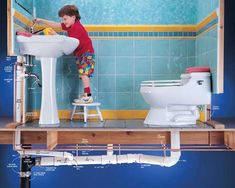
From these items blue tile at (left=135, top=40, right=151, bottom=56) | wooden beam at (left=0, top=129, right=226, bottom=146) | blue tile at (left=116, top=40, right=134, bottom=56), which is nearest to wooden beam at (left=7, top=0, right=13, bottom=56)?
wooden beam at (left=0, top=129, right=226, bottom=146)

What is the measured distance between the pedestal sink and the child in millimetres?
219

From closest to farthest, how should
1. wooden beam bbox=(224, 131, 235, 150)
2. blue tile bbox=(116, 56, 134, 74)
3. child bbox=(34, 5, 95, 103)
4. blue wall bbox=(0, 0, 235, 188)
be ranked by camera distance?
wooden beam bbox=(224, 131, 235, 150) < child bbox=(34, 5, 95, 103) < blue wall bbox=(0, 0, 235, 188) < blue tile bbox=(116, 56, 134, 74)

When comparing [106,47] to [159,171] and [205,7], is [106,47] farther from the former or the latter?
[159,171]

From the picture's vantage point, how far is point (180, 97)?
2750mm

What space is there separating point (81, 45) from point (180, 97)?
91 centimetres

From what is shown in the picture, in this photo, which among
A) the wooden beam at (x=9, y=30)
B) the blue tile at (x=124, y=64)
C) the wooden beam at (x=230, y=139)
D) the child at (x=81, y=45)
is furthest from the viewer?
the blue tile at (x=124, y=64)

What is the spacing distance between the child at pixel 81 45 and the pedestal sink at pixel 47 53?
0.22 metres

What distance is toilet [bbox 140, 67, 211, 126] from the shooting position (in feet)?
8.98

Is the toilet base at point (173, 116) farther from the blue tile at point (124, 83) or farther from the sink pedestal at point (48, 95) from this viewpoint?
the sink pedestal at point (48, 95)

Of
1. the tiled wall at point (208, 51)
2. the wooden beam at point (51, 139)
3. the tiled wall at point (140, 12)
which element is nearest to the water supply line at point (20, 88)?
the wooden beam at point (51, 139)

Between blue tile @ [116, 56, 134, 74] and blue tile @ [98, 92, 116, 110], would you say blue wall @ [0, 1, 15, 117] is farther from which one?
blue tile @ [116, 56, 134, 74]

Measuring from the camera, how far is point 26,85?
3.13 m

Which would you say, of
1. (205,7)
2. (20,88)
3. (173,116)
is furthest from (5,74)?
(205,7)

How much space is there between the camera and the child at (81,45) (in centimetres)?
309
